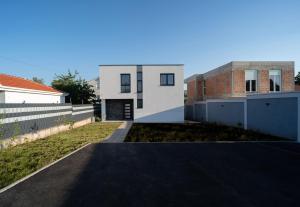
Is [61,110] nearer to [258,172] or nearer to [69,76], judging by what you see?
[258,172]

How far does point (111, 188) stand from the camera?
4.77 meters

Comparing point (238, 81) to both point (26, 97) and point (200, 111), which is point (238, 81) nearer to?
point (200, 111)

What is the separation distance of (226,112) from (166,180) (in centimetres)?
1516

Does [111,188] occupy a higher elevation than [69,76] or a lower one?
lower

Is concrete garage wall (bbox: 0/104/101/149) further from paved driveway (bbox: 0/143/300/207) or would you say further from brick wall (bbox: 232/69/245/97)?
brick wall (bbox: 232/69/245/97)

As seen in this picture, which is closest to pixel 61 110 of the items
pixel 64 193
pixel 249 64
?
pixel 64 193

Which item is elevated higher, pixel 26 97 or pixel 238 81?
pixel 238 81

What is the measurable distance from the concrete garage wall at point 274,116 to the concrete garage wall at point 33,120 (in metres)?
13.9

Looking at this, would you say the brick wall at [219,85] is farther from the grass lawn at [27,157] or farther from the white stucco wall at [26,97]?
the white stucco wall at [26,97]

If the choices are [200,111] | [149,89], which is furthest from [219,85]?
[149,89]

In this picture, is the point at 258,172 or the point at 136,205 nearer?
the point at 136,205

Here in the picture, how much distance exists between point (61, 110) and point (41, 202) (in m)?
11.4

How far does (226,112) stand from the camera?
61.7ft

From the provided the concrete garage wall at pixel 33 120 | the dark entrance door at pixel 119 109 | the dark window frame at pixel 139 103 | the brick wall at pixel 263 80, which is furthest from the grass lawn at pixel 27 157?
the brick wall at pixel 263 80
